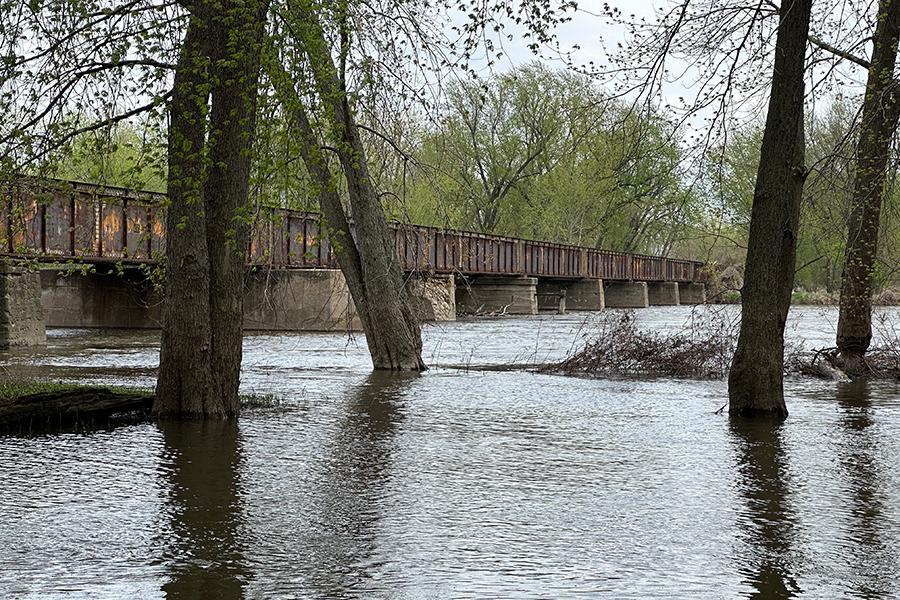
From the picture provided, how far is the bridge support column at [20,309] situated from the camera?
22581 millimetres

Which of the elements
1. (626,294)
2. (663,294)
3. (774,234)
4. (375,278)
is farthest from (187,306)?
(663,294)

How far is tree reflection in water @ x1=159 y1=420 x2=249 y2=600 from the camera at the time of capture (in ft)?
17.9

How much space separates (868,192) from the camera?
557 inches

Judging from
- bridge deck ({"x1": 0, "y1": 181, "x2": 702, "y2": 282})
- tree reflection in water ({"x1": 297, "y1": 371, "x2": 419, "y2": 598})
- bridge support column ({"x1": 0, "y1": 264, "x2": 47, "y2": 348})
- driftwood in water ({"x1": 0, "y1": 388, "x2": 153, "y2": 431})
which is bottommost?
tree reflection in water ({"x1": 297, "y1": 371, "x2": 419, "y2": 598})

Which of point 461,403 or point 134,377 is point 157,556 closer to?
point 461,403

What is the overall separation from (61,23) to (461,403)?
6969mm

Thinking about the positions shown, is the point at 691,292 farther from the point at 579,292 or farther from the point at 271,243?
the point at 271,243

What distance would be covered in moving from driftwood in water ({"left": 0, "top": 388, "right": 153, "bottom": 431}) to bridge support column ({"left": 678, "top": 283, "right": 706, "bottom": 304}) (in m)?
76.3

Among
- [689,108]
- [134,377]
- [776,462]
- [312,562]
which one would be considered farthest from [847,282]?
[312,562]

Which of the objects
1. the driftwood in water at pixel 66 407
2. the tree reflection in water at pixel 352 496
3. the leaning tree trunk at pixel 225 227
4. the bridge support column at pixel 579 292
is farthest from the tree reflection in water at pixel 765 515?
the bridge support column at pixel 579 292

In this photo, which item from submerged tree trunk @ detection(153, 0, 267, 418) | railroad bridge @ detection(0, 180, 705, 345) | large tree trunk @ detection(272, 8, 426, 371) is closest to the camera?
submerged tree trunk @ detection(153, 0, 267, 418)

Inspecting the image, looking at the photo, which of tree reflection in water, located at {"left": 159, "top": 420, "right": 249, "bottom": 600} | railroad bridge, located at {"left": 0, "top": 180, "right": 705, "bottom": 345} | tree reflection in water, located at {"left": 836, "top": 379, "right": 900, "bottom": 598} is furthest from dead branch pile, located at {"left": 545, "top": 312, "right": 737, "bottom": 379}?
tree reflection in water, located at {"left": 159, "top": 420, "right": 249, "bottom": 600}

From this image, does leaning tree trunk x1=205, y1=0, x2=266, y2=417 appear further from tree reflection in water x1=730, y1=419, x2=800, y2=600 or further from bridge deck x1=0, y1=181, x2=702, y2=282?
tree reflection in water x1=730, y1=419, x2=800, y2=600

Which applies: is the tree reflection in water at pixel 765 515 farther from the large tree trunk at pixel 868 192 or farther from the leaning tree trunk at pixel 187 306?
the leaning tree trunk at pixel 187 306
